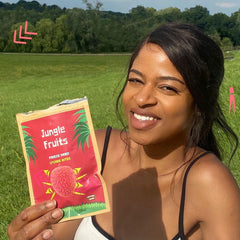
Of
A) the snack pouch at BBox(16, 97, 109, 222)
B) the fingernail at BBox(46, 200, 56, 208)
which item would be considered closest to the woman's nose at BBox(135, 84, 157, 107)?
the snack pouch at BBox(16, 97, 109, 222)

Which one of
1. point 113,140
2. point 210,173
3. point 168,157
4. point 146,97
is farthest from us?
point 113,140

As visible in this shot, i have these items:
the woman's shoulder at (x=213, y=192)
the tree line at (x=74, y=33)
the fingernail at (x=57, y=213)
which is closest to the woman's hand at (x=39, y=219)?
the fingernail at (x=57, y=213)

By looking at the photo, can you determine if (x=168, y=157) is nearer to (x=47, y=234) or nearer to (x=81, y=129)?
(x=81, y=129)

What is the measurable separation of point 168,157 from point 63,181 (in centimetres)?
74

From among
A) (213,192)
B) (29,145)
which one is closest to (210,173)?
(213,192)

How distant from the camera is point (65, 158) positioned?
152cm

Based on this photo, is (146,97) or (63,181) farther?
(146,97)

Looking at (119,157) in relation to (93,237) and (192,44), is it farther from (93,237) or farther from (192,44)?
(192,44)

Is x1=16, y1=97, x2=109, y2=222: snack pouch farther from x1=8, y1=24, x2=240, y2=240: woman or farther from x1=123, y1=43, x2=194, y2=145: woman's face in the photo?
x1=123, y1=43, x2=194, y2=145: woman's face

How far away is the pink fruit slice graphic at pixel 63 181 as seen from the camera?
4.91 feet

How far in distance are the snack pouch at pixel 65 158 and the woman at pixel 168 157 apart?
6.5 inches

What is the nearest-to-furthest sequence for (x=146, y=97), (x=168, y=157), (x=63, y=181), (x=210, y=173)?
(x=63, y=181)
(x=146, y=97)
(x=210, y=173)
(x=168, y=157)

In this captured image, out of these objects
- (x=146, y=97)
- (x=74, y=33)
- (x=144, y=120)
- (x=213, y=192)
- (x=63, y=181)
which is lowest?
(x=213, y=192)

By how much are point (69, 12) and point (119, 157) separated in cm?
7520
